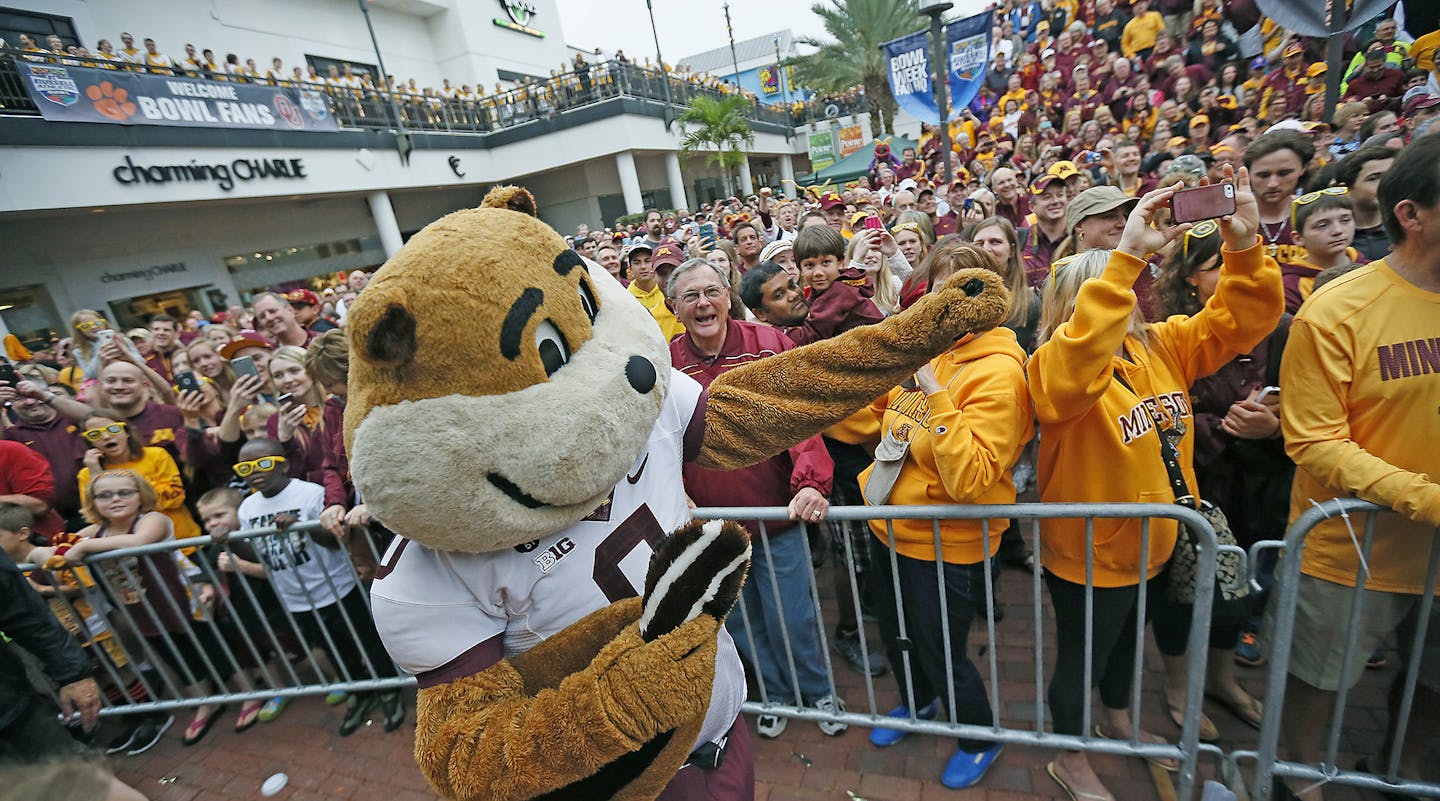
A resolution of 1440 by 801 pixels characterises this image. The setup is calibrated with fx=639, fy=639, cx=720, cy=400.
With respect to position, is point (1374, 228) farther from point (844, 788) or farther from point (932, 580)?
point (844, 788)

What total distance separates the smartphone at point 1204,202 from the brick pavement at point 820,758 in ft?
6.98

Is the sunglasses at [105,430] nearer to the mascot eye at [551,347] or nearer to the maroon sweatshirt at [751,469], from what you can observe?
the maroon sweatshirt at [751,469]

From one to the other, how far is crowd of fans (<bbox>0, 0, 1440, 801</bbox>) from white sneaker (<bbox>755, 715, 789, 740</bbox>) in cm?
1

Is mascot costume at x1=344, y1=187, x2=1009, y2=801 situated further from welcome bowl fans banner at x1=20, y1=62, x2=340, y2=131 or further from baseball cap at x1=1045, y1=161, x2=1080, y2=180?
welcome bowl fans banner at x1=20, y1=62, x2=340, y2=131

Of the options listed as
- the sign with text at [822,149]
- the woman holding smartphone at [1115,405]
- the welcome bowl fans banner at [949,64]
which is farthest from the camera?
the sign with text at [822,149]

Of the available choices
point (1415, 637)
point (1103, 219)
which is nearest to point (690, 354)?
point (1103, 219)

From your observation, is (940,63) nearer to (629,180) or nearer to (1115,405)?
(1115,405)

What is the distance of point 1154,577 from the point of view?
2.39 meters

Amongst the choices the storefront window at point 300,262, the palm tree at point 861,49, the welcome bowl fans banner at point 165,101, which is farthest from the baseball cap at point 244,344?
the palm tree at point 861,49

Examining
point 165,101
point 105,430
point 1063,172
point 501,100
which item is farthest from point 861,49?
point 105,430

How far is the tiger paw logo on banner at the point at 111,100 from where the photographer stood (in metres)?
12.4

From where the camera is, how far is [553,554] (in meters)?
1.35

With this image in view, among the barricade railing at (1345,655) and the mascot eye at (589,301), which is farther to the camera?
the barricade railing at (1345,655)

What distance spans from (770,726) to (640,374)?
8.23 feet
